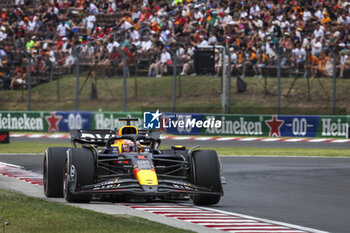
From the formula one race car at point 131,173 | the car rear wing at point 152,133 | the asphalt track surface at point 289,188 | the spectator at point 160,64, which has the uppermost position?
the spectator at point 160,64

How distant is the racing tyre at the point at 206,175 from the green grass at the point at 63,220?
6.73 feet

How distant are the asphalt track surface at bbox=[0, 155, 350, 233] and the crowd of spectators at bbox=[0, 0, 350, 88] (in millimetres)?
8486

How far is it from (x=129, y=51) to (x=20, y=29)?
8.74 meters

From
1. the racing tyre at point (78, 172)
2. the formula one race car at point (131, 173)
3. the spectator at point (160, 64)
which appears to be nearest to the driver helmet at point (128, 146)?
the formula one race car at point (131, 173)

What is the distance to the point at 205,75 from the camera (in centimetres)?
2942

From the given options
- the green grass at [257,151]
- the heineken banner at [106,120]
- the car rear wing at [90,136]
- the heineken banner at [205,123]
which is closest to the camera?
the car rear wing at [90,136]

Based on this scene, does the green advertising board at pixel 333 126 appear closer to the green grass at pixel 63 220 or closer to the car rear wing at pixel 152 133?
the car rear wing at pixel 152 133

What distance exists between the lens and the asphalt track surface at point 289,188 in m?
10.3

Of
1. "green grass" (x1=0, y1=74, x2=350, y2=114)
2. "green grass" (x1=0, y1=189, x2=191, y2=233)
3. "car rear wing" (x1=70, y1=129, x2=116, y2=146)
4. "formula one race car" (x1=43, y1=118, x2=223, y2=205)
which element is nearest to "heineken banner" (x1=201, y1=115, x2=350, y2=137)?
"green grass" (x1=0, y1=74, x2=350, y2=114)

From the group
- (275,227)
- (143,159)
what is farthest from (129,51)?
(275,227)

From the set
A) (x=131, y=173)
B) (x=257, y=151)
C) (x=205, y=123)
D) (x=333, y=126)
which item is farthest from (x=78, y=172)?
(x=205, y=123)

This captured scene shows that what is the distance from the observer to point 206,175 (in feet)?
37.2

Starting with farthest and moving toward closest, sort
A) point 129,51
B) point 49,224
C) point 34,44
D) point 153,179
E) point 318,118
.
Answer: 1. point 34,44
2. point 129,51
3. point 318,118
4. point 153,179
5. point 49,224

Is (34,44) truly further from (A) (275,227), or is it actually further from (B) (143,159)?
(A) (275,227)
